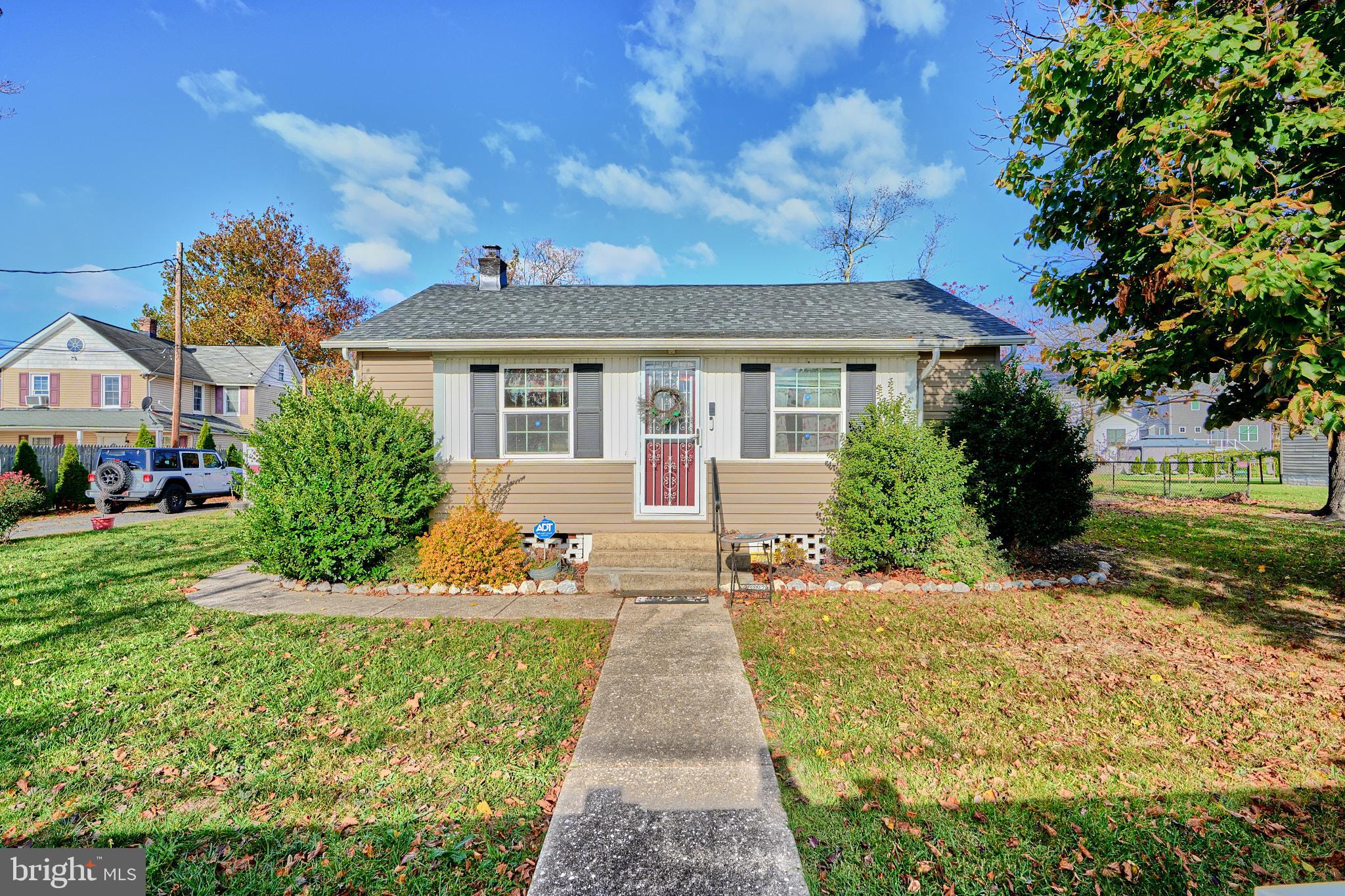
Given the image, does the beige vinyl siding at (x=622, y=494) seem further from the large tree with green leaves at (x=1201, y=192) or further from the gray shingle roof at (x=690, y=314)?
the large tree with green leaves at (x=1201, y=192)

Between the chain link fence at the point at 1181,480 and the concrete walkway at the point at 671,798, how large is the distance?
666 inches

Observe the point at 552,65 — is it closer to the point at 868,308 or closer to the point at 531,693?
the point at 868,308

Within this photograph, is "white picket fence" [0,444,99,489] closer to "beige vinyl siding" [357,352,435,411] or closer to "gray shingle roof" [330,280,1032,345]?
"gray shingle roof" [330,280,1032,345]

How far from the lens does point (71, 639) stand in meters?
4.49

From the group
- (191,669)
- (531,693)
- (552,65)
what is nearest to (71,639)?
(191,669)

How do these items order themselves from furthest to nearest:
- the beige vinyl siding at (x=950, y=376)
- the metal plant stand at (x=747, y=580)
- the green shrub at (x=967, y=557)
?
the beige vinyl siding at (x=950, y=376) → the green shrub at (x=967, y=557) → the metal plant stand at (x=747, y=580)

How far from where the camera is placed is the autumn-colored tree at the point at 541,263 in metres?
22.8

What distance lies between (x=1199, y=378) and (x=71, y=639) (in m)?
10.00

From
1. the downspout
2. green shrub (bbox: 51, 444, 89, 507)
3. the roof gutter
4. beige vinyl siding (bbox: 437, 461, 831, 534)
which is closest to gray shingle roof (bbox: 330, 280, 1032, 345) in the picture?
the roof gutter

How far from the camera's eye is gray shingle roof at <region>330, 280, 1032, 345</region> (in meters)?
6.93

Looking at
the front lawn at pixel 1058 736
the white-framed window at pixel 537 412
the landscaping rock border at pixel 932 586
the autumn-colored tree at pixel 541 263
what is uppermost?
the autumn-colored tree at pixel 541 263

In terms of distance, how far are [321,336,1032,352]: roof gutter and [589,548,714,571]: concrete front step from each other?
8.80ft

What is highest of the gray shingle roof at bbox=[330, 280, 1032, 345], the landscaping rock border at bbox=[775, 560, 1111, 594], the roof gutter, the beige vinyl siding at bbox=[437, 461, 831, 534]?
the gray shingle roof at bbox=[330, 280, 1032, 345]

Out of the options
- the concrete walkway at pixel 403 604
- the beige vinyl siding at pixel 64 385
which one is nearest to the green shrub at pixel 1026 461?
the concrete walkway at pixel 403 604
